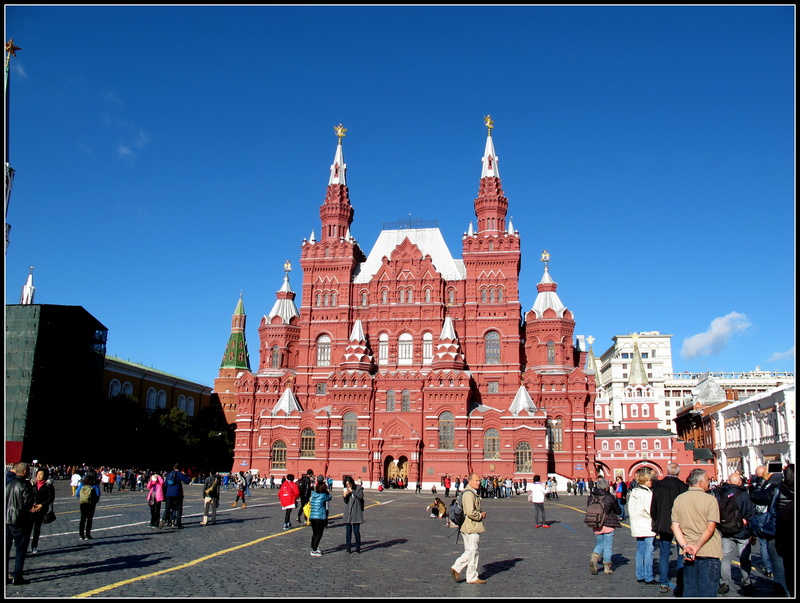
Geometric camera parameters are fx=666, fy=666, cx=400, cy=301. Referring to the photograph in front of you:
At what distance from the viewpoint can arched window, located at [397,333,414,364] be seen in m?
64.8

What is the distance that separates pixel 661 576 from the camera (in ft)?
40.4

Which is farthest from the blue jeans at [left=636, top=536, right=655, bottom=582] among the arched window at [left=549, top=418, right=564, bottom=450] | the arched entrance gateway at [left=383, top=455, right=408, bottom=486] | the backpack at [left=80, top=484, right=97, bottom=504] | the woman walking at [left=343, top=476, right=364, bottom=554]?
the arched window at [left=549, top=418, right=564, bottom=450]

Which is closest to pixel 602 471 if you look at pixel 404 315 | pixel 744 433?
pixel 744 433

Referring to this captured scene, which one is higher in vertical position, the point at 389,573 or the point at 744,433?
the point at 744,433

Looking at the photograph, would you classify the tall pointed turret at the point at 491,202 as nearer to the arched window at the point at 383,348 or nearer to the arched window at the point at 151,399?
the arched window at the point at 383,348

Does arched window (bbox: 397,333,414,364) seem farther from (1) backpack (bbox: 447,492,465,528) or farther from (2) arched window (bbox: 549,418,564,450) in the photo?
(1) backpack (bbox: 447,492,465,528)

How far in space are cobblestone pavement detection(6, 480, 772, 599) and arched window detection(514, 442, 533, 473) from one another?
35413 mm

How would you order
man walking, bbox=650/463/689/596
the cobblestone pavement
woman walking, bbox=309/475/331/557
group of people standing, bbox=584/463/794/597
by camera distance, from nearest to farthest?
group of people standing, bbox=584/463/794/597
the cobblestone pavement
man walking, bbox=650/463/689/596
woman walking, bbox=309/475/331/557

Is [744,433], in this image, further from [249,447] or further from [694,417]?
[249,447]

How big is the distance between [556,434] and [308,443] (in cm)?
2302

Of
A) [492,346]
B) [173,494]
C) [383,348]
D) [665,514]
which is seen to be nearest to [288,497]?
[173,494]

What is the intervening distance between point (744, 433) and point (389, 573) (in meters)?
66.7

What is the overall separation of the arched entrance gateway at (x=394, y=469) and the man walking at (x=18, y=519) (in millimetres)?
49143

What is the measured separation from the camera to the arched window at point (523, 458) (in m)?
57.4
